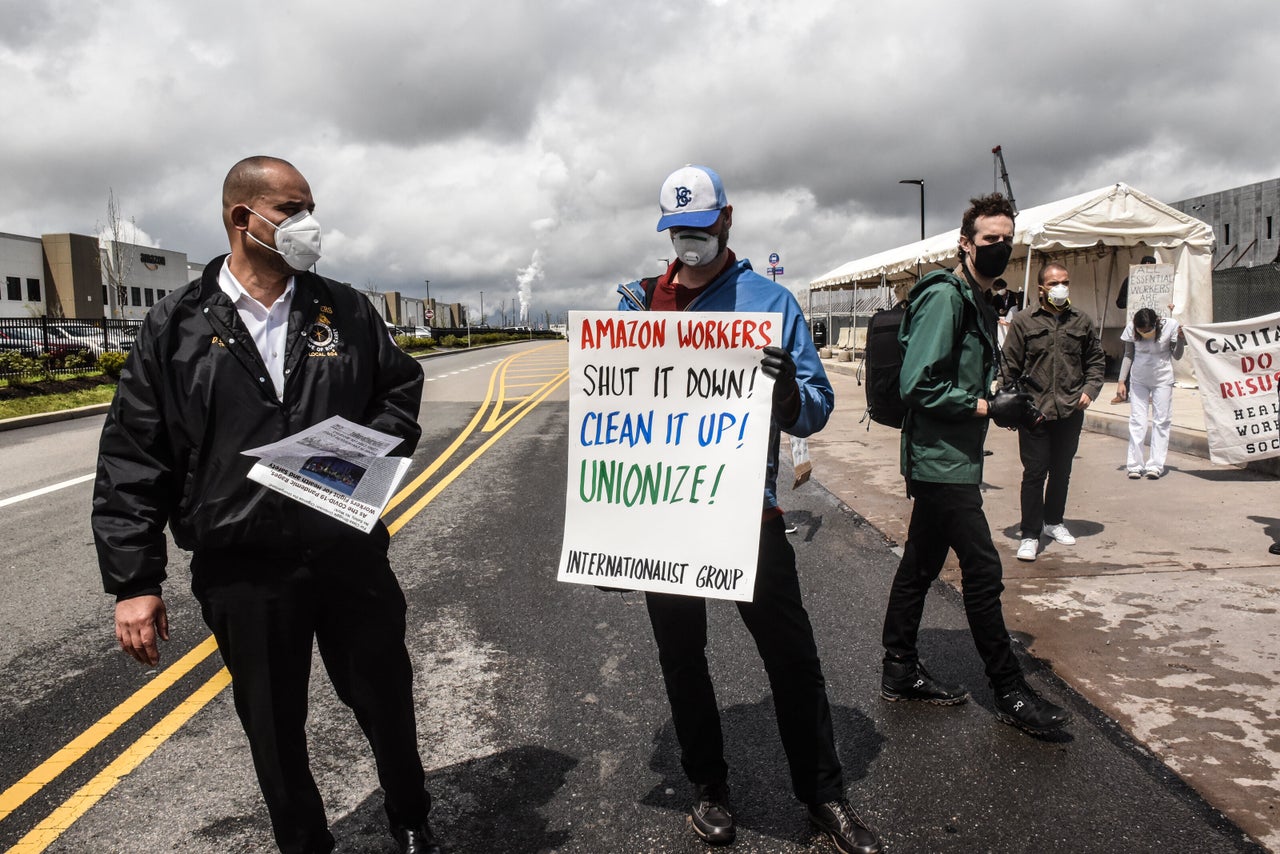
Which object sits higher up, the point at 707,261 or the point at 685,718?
the point at 707,261

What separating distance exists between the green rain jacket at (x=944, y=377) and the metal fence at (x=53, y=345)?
20.9m

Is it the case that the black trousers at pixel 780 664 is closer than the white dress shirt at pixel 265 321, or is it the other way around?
the white dress shirt at pixel 265 321

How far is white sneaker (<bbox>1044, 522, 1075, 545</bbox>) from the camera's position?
249 inches

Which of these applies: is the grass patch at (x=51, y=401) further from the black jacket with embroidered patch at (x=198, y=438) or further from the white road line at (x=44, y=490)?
the black jacket with embroidered patch at (x=198, y=438)

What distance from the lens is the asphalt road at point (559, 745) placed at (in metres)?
2.87

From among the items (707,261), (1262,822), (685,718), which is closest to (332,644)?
(685,718)

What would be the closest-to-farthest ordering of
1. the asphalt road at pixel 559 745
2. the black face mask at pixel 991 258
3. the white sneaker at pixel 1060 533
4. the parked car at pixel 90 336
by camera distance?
the asphalt road at pixel 559 745, the black face mask at pixel 991 258, the white sneaker at pixel 1060 533, the parked car at pixel 90 336

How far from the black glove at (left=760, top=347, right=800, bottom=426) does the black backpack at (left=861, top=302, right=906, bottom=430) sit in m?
1.12

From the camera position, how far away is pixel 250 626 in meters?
2.33

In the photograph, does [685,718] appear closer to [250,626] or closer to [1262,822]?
[250,626]

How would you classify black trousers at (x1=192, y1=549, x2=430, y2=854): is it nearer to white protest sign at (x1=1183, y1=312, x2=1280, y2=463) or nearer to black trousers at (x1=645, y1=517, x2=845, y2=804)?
black trousers at (x1=645, y1=517, x2=845, y2=804)

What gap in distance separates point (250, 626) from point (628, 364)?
126 centimetres

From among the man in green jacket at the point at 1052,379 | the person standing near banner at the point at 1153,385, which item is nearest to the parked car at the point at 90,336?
the person standing near banner at the point at 1153,385

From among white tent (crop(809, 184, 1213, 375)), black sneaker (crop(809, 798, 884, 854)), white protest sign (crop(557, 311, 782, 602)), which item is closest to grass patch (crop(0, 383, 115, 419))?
white tent (crop(809, 184, 1213, 375))
